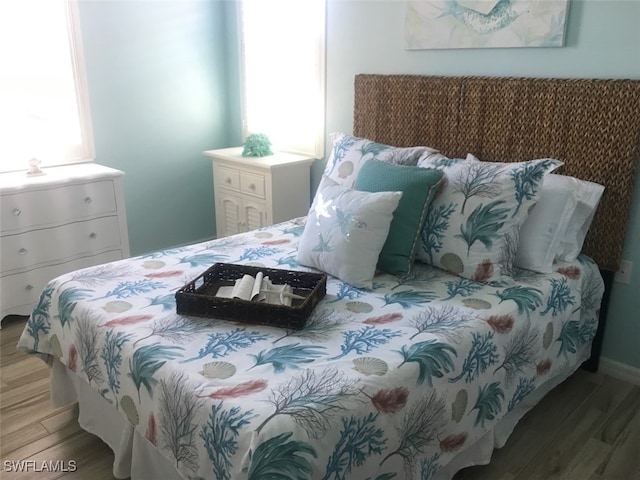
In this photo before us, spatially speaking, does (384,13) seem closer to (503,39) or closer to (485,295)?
(503,39)

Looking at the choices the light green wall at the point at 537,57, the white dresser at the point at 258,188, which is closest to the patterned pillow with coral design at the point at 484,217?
the light green wall at the point at 537,57

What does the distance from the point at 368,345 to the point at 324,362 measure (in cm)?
16

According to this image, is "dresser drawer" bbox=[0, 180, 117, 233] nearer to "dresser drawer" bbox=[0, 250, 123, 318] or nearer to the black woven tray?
"dresser drawer" bbox=[0, 250, 123, 318]

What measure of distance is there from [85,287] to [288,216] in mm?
1572

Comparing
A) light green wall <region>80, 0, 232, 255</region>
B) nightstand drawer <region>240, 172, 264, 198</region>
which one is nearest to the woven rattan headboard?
nightstand drawer <region>240, 172, 264, 198</region>

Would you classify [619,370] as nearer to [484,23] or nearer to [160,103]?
[484,23]

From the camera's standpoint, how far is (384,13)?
2861 mm

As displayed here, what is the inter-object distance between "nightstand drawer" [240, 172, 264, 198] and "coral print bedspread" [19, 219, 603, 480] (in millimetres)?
1098

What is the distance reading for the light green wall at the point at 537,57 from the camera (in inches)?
84.0

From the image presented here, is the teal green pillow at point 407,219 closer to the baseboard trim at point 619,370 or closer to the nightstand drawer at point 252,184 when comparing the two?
the baseboard trim at point 619,370

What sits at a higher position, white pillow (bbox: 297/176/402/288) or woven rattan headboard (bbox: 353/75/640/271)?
woven rattan headboard (bbox: 353/75/640/271)

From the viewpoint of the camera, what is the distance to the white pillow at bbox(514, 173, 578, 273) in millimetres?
2123

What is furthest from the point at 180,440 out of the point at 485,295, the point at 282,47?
the point at 282,47
